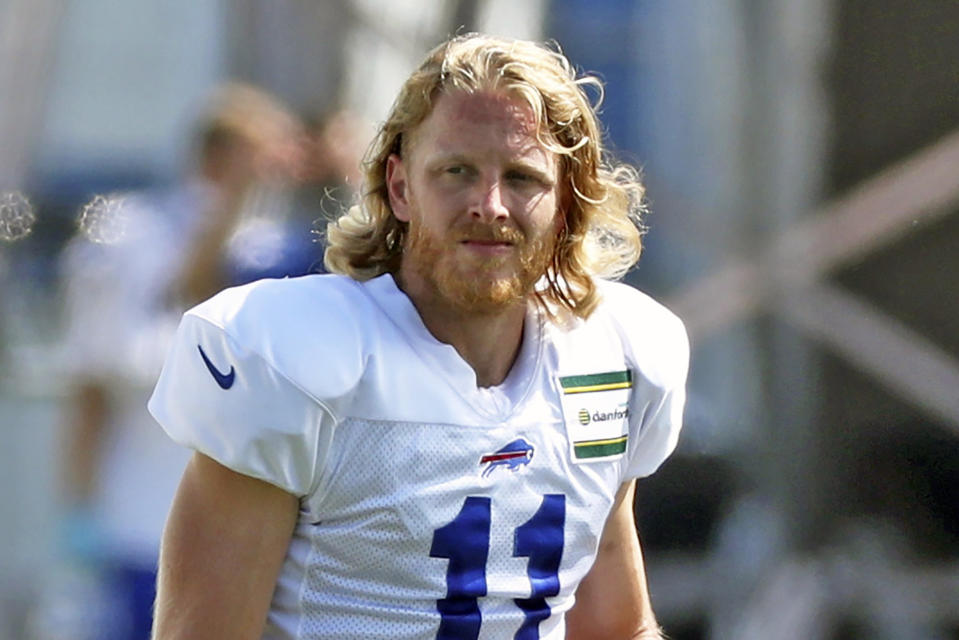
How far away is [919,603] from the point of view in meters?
5.08

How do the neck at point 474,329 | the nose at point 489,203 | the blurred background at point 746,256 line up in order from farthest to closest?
1. the blurred background at point 746,256
2. the neck at point 474,329
3. the nose at point 489,203

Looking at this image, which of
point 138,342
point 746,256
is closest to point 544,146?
point 138,342

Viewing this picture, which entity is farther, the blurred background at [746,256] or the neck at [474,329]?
the blurred background at [746,256]

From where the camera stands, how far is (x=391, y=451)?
86.0 inches

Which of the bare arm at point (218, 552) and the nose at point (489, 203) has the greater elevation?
the nose at point (489, 203)

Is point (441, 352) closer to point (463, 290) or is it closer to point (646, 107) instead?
point (463, 290)

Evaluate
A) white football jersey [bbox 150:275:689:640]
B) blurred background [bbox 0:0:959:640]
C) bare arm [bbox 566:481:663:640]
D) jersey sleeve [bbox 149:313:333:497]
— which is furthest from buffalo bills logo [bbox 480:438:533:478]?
blurred background [bbox 0:0:959:640]

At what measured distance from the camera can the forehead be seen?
225 centimetres

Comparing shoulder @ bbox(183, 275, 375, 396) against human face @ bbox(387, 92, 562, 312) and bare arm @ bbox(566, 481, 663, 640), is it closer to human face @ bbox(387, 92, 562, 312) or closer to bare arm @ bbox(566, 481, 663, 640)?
human face @ bbox(387, 92, 562, 312)

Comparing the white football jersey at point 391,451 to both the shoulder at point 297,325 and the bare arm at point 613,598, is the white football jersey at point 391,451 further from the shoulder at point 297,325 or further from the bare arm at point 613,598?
the bare arm at point 613,598

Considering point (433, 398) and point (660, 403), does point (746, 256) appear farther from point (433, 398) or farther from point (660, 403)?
point (433, 398)

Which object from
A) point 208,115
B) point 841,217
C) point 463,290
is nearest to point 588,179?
point 463,290

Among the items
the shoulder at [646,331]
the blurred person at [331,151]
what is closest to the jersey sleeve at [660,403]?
the shoulder at [646,331]

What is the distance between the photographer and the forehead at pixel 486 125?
2252mm
